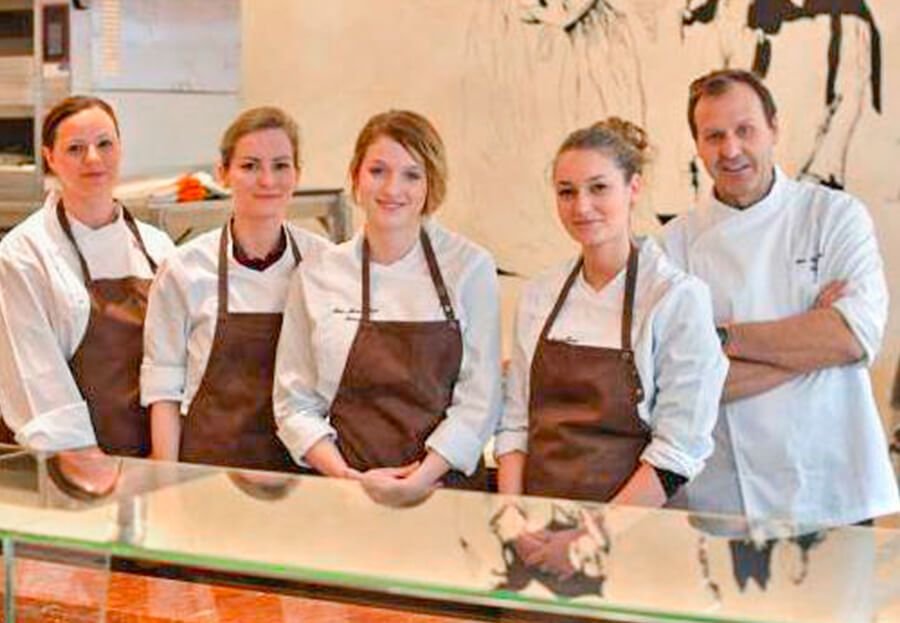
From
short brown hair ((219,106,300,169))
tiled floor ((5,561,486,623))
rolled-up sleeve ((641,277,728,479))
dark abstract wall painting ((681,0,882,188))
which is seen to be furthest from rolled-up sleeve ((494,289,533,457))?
dark abstract wall painting ((681,0,882,188))

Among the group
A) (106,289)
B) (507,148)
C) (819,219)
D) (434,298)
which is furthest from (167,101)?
(819,219)

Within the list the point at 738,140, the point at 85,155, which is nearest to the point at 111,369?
the point at 85,155

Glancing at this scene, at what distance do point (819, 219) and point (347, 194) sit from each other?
1.88m

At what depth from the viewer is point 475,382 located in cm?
233

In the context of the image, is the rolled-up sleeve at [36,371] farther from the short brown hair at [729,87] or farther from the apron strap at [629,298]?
the short brown hair at [729,87]

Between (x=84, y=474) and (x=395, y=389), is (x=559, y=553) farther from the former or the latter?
(x=395, y=389)

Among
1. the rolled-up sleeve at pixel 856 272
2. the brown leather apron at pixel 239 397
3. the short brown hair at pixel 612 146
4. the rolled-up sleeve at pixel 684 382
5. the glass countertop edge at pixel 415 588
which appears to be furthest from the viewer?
the brown leather apron at pixel 239 397

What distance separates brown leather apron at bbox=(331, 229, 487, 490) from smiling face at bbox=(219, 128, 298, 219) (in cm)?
33

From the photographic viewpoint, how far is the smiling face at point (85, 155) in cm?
265

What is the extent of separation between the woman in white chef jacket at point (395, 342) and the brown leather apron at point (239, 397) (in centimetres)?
9

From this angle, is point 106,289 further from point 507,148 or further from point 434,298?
point 507,148

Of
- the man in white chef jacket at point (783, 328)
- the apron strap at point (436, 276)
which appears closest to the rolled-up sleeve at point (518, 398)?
the apron strap at point (436, 276)

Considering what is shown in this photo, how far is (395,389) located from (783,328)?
674 millimetres

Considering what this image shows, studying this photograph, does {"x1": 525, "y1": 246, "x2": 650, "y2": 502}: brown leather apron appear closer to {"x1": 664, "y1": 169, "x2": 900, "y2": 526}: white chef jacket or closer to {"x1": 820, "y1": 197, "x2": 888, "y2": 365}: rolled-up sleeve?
{"x1": 664, "y1": 169, "x2": 900, "y2": 526}: white chef jacket
